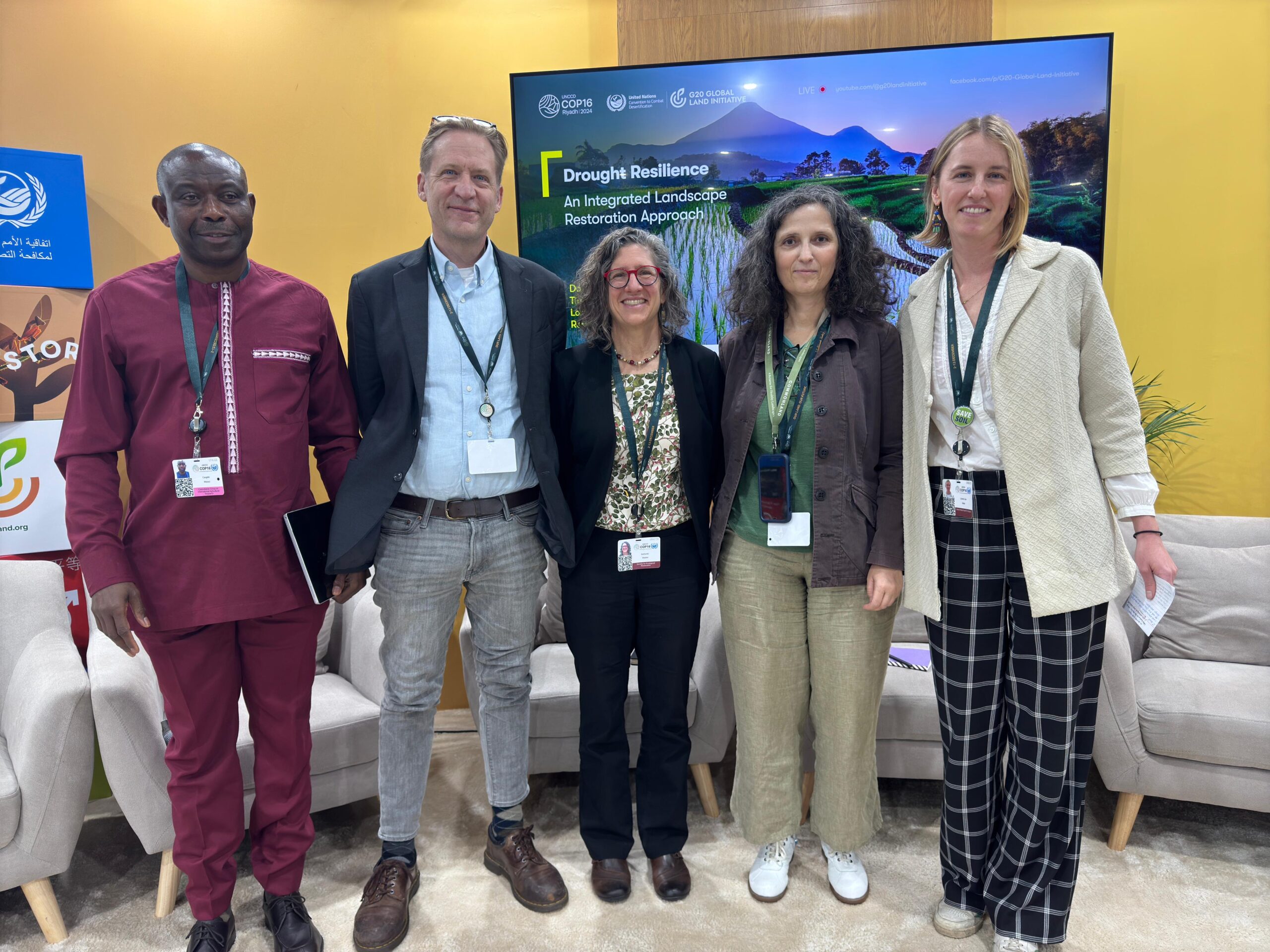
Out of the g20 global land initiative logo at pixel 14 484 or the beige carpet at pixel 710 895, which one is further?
the g20 global land initiative logo at pixel 14 484

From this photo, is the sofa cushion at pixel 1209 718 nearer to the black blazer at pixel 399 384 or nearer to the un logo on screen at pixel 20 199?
the black blazer at pixel 399 384

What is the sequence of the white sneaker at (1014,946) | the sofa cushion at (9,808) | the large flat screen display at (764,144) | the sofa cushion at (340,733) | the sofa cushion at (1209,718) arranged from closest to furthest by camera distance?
the white sneaker at (1014,946) → the sofa cushion at (9,808) → the sofa cushion at (1209,718) → the sofa cushion at (340,733) → the large flat screen display at (764,144)

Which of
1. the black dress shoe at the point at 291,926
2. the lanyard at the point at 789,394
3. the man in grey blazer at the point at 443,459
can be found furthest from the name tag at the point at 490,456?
the black dress shoe at the point at 291,926

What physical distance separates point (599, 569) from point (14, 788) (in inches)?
60.9

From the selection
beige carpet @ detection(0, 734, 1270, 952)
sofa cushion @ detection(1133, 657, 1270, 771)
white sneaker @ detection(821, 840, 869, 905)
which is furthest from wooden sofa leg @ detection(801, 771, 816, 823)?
sofa cushion @ detection(1133, 657, 1270, 771)

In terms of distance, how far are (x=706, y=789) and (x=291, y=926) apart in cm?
126

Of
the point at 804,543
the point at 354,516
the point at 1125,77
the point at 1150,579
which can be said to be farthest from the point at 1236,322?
the point at 354,516

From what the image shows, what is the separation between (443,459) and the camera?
1.91m

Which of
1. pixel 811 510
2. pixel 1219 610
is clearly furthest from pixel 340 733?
pixel 1219 610

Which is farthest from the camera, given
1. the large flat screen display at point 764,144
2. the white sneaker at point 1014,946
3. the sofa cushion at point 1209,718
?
the large flat screen display at point 764,144

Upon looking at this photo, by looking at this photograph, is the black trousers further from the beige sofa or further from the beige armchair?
the beige armchair

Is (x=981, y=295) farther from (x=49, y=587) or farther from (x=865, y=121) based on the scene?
(x=49, y=587)

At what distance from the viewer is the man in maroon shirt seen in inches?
68.8

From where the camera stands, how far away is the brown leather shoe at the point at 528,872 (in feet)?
6.94
